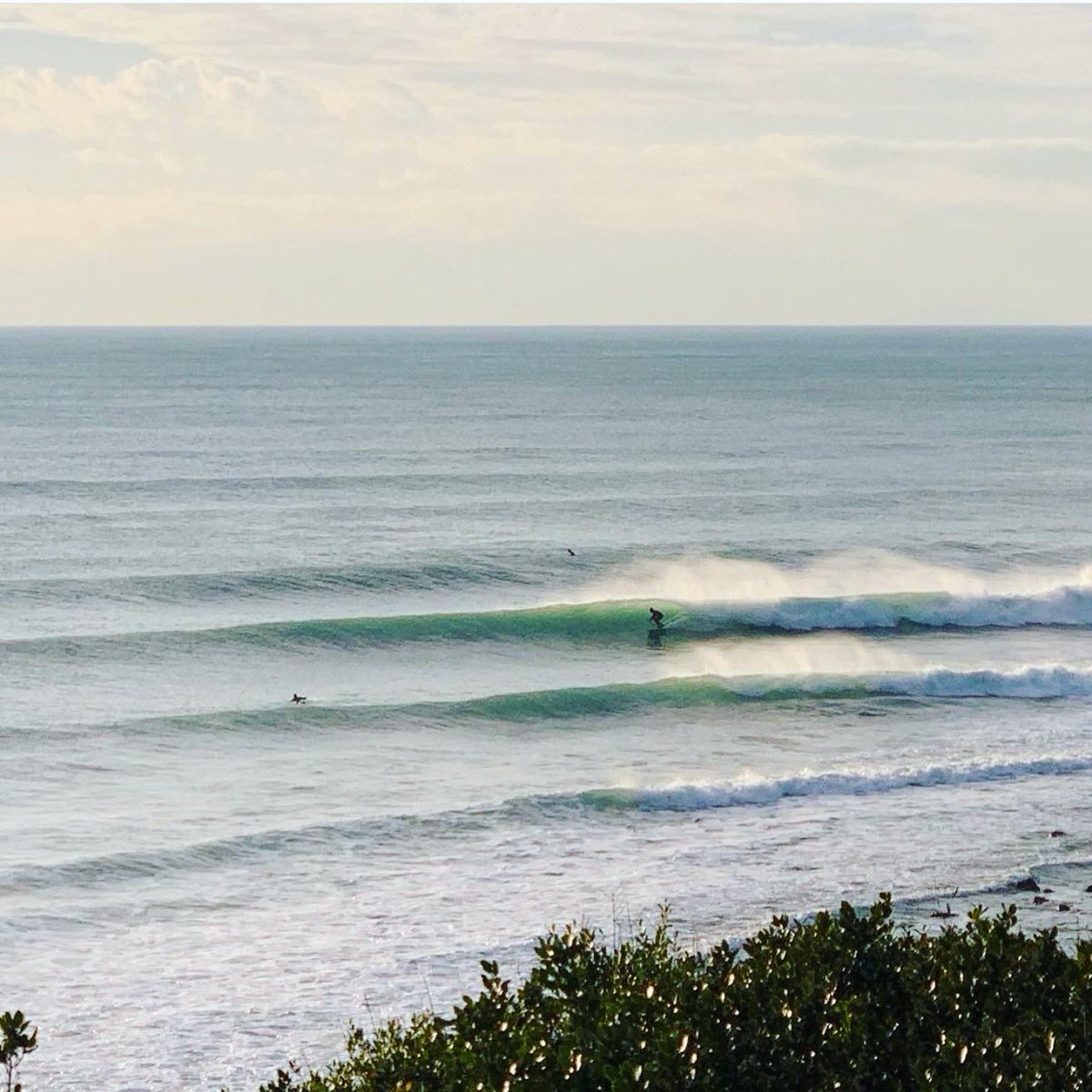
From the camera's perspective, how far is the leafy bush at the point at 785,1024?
32.7ft

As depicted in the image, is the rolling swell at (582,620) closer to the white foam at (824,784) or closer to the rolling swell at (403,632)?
the rolling swell at (403,632)

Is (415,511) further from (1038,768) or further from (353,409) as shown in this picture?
(353,409)

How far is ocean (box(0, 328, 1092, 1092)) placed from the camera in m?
20.3

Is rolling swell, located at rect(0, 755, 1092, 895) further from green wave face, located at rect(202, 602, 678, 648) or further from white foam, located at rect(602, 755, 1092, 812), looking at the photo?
green wave face, located at rect(202, 602, 678, 648)

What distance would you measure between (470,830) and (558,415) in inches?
3281

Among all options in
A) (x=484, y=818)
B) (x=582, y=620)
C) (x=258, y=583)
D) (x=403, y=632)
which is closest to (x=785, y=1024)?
(x=484, y=818)

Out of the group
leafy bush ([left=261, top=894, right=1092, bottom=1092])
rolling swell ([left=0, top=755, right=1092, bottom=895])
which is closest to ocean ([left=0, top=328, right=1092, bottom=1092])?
rolling swell ([left=0, top=755, right=1092, bottom=895])

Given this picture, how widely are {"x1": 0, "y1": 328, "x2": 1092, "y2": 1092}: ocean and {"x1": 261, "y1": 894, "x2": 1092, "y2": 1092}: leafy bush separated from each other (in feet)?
20.9

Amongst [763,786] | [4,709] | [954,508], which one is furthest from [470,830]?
[954,508]

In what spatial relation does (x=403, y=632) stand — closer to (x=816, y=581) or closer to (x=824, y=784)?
(x=816, y=581)

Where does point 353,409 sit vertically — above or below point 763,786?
above

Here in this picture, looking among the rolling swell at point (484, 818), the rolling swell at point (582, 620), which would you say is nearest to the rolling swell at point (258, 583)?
the rolling swell at point (582, 620)

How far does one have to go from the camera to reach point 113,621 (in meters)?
40.2

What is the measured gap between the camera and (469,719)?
3256cm
